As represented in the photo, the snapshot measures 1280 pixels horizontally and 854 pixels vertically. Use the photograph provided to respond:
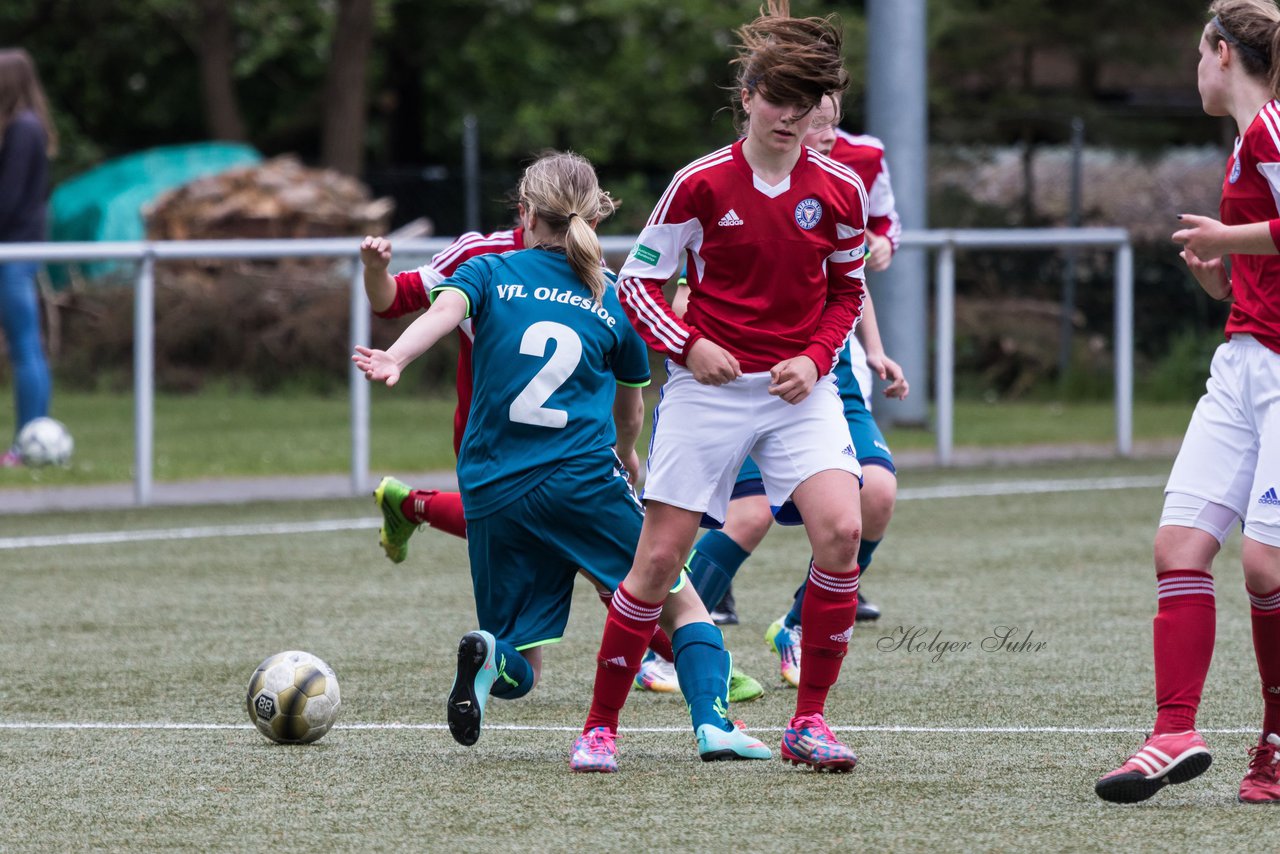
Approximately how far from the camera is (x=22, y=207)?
1138cm

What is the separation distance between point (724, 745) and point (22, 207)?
772 cm

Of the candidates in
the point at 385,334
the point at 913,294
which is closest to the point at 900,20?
the point at 913,294

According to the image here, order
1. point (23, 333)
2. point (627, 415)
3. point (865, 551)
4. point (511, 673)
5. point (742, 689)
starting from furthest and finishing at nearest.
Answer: point (23, 333) < point (865, 551) < point (742, 689) < point (627, 415) < point (511, 673)

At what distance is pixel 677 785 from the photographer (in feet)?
15.0

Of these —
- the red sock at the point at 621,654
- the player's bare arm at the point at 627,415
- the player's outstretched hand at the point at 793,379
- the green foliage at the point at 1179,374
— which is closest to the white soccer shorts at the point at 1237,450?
the player's outstretched hand at the point at 793,379

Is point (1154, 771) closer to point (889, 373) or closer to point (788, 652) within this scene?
point (788, 652)

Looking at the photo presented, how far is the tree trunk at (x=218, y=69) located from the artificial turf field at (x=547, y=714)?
14425mm

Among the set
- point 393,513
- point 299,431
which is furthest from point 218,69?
point 393,513

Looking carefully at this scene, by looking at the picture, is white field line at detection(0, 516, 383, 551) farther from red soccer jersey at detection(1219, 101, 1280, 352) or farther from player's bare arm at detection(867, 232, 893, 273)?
red soccer jersey at detection(1219, 101, 1280, 352)

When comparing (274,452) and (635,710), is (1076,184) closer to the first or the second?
(274,452)

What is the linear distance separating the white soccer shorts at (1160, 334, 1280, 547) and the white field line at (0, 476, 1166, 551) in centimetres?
613

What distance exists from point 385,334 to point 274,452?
340 centimetres

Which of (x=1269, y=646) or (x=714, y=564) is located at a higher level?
(x=1269, y=646)

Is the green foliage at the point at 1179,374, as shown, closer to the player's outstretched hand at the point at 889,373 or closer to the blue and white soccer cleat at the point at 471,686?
the player's outstretched hand at the point at 889,373
